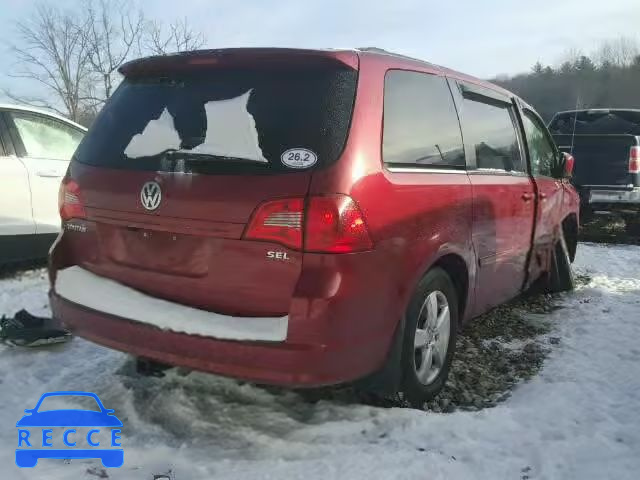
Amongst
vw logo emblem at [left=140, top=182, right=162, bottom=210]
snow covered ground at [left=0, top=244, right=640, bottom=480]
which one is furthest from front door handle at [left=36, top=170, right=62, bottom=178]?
vw logo emblem at [left=140, top=182, right=162, bottom=210]

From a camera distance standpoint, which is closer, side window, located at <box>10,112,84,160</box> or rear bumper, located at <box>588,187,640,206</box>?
side window, located at <box>10,112,84,160</box>

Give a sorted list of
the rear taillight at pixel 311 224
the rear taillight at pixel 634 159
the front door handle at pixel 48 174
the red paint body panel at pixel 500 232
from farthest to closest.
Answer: the rear taillight at pixel 634 159 → the front door handle at pixel 48 174 → the red paint body panel at pixel 500 232 → the rear taillight at pixel 311 224

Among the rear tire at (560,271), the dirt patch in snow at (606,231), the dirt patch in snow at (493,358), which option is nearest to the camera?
the dirt patch in snow at (493,358)

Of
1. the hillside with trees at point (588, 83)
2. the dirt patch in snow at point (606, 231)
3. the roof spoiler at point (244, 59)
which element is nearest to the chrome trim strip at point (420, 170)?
the roof spoiler at point (244, 59)

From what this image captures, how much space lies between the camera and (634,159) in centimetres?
829

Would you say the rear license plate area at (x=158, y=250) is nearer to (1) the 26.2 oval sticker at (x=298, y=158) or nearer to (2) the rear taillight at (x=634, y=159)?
(1) the 26.2 oval sticker at (x=298, y=158)

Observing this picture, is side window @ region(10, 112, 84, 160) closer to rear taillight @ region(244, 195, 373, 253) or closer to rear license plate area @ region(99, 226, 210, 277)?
rear license plate area @ region(99, 226, 210, 277)

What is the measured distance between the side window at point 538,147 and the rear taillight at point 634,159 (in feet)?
13.1

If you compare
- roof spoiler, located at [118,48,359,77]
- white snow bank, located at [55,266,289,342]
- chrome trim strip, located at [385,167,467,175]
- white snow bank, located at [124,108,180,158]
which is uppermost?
roof spoiler, located at [118,48,359,77]

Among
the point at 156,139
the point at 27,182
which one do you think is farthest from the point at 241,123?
the point at 27,182

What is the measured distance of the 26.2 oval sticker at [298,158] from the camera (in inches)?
90.9

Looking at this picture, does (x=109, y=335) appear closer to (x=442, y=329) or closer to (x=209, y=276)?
(x=209, y=276)

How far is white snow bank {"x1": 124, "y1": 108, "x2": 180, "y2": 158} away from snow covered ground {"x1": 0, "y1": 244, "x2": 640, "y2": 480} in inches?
48.0

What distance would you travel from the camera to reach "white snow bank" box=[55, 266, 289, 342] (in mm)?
2275
